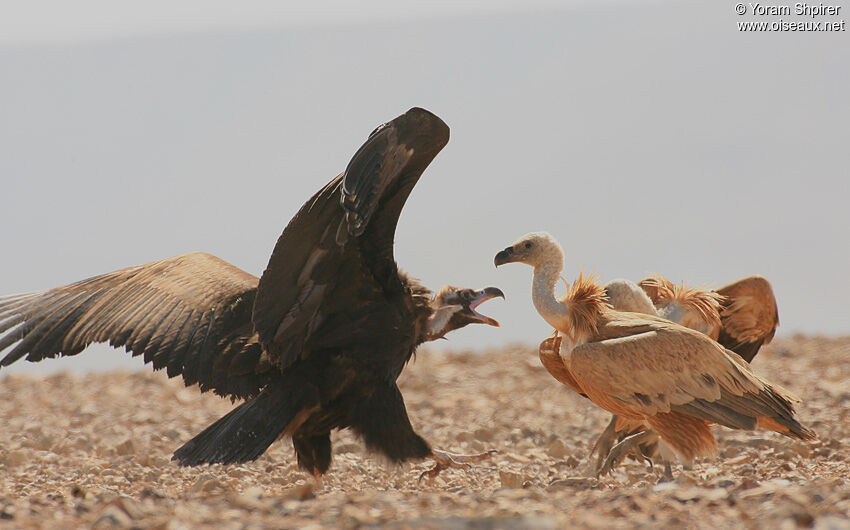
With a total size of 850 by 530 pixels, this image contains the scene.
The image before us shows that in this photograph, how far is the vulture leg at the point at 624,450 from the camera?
20.5 ft

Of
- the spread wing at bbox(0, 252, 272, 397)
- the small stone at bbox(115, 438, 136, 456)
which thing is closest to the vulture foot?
the spread wing at bbox(0, 252, 272, 397)

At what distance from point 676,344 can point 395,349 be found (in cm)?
173

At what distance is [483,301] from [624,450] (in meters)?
1.39

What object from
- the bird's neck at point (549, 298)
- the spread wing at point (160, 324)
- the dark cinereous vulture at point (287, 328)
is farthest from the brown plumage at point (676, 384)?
the spread wing at point (160, 324)

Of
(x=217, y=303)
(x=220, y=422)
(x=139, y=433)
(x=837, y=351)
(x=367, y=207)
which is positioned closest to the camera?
(x=367, y=207)

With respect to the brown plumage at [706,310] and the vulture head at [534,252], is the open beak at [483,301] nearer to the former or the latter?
the vulture head at [534,252]

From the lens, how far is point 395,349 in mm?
6098

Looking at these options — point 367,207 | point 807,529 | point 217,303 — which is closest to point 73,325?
point 217,303

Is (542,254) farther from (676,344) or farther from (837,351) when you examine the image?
(837,351)

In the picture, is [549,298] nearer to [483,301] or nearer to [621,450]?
[483,301]

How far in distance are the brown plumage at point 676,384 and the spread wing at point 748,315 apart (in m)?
1.23

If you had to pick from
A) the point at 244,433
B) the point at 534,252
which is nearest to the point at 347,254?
the point at 244,433

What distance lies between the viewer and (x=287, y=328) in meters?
5.82

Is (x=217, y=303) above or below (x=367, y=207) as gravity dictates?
below
